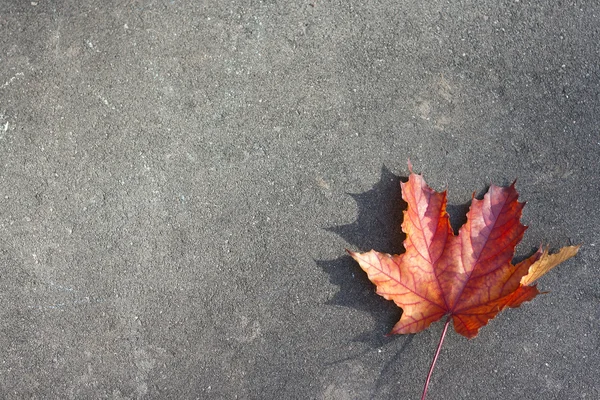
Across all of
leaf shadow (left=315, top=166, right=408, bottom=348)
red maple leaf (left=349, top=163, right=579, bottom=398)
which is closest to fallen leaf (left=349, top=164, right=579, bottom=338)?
red maple leaf (left=349, top=163, right=579, bottom=398)

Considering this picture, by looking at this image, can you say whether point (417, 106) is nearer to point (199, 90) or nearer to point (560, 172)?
point (560, 172)

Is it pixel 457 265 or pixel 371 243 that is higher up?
pixel 457 265

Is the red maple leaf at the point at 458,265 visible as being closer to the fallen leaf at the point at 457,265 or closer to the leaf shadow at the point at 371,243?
the fallen leaf at the point at 457,265

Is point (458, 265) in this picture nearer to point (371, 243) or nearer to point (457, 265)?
point (457, 265)

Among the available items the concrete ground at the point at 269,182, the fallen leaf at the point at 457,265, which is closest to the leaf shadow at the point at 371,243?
the concrete ground at the point at 269,182

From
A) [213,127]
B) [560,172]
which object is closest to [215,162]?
[213,127]

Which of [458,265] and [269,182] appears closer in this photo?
[458,265]

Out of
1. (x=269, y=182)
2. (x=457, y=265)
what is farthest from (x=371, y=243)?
(x=269, y=182)

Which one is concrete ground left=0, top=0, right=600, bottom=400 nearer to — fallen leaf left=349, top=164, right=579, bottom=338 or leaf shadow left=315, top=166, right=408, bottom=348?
leaf shadow left=315, top=166, right=408, bottom=348
